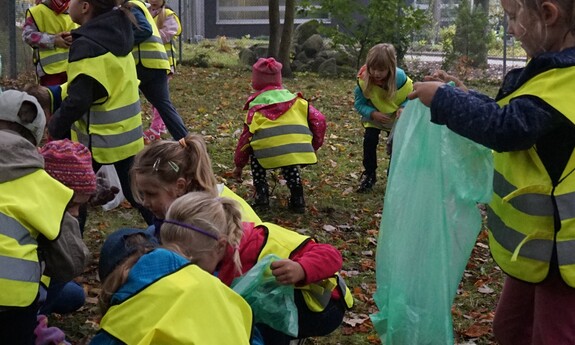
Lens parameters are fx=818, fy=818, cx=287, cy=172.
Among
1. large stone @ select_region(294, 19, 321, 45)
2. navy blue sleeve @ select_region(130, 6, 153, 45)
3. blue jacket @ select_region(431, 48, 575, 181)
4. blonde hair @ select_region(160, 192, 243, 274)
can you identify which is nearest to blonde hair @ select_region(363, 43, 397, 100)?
navy blue sleeve @ select_region(130, 6, 153, 45)

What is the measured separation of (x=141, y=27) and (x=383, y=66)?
6.82 feet

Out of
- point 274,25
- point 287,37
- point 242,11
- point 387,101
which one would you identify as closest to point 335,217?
point 387,101

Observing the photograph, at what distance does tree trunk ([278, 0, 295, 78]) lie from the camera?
51.7ft

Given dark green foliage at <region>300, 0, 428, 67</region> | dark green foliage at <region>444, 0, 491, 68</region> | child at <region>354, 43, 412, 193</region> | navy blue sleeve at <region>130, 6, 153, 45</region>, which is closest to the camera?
navy blue sleeve at <region>130, 6, 153, 45</region>

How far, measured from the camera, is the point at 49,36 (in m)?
6.48

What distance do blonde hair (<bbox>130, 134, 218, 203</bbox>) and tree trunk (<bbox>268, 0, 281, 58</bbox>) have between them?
1272 cm

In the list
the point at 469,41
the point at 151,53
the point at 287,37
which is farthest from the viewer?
the point at 469,41

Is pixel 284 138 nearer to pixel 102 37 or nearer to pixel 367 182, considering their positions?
pixel 367 182

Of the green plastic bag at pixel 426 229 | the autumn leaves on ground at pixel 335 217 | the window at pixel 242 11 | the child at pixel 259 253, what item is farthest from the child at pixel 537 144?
the window at pixel 242 11

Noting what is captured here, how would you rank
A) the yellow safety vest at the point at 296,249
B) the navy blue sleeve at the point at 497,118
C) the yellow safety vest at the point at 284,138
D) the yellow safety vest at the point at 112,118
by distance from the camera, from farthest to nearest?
the yellow safety vest at the point at 284,138 → the yellow safety vest at the point at 112,118 → the yellow safety vest at the point at 296,249 → the navy blue sleeve at the point at 497,118

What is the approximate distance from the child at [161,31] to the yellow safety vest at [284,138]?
2380 mm

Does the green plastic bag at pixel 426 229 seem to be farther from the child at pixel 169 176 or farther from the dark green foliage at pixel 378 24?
the dark green foliage at pixel 378 24

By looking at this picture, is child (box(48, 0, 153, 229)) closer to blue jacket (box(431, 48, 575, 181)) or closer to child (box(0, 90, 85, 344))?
child (box(0, 90, 85, 344))

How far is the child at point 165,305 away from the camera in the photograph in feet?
7.05
